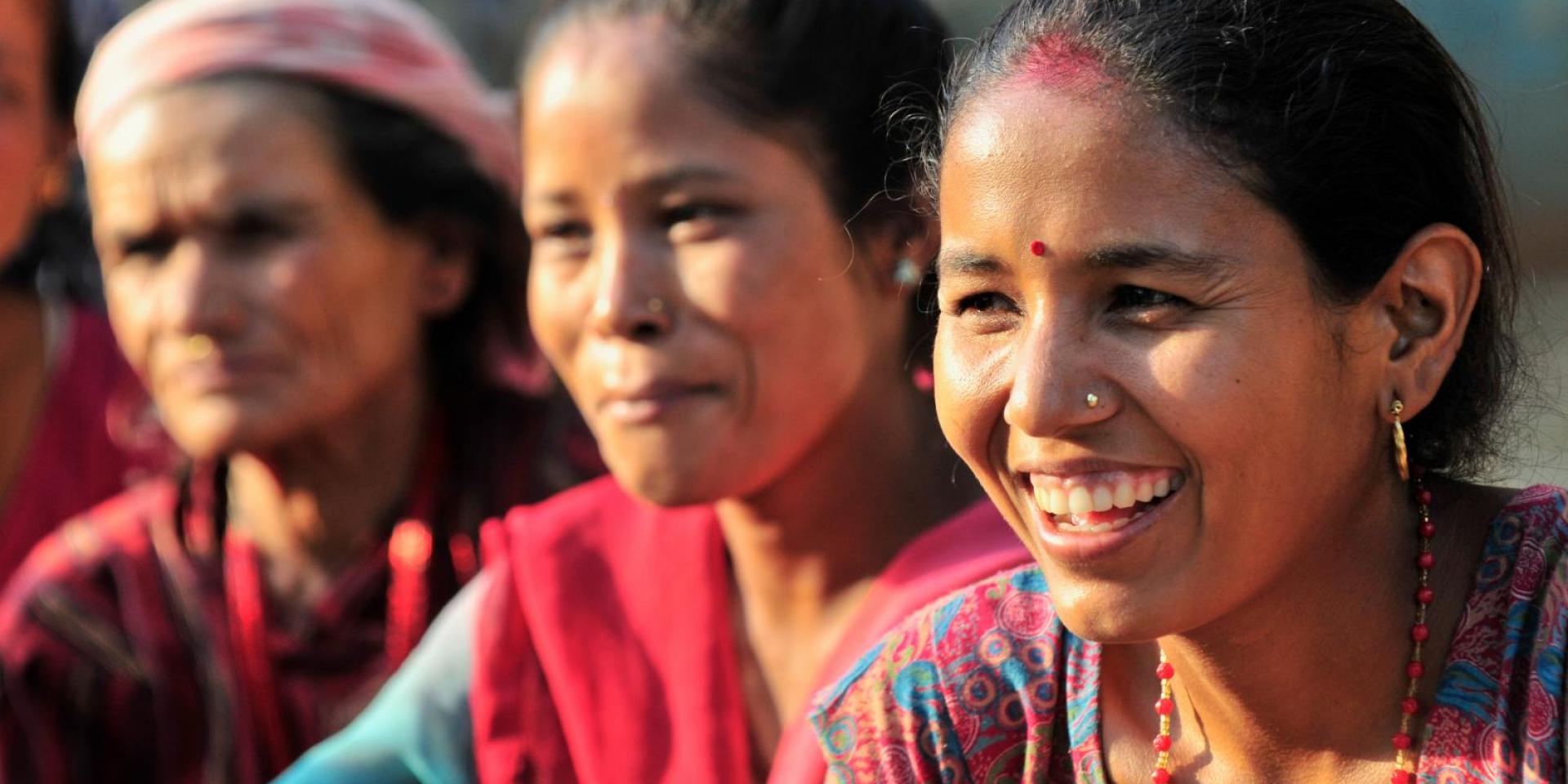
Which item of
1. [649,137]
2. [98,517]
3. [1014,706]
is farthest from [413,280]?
[1014,706]

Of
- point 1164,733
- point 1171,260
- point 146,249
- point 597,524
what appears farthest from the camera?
point 146,249

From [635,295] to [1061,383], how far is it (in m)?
1.02

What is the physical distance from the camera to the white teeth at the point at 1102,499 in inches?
77.2

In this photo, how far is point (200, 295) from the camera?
3.61 m

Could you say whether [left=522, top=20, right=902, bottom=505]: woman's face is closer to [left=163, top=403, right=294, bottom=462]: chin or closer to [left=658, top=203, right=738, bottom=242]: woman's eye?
[left=658, top=203, right=738, bottom=242]: woman's eye

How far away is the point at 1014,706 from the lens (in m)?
2.26

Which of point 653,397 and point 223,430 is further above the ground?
point 223,430

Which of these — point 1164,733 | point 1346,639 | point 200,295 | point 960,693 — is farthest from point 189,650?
point 1346,639

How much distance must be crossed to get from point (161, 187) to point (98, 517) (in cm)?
73

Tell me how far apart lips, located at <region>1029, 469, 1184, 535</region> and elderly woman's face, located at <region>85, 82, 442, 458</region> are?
2063mm

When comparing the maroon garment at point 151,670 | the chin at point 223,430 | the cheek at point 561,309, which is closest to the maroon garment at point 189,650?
the maroon garment at point 151,670

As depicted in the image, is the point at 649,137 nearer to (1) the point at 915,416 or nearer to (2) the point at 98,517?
(1) the point at 915,416

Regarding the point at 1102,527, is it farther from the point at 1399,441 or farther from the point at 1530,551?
the point at 1530,551

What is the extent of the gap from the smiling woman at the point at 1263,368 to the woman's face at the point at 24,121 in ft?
9.93
